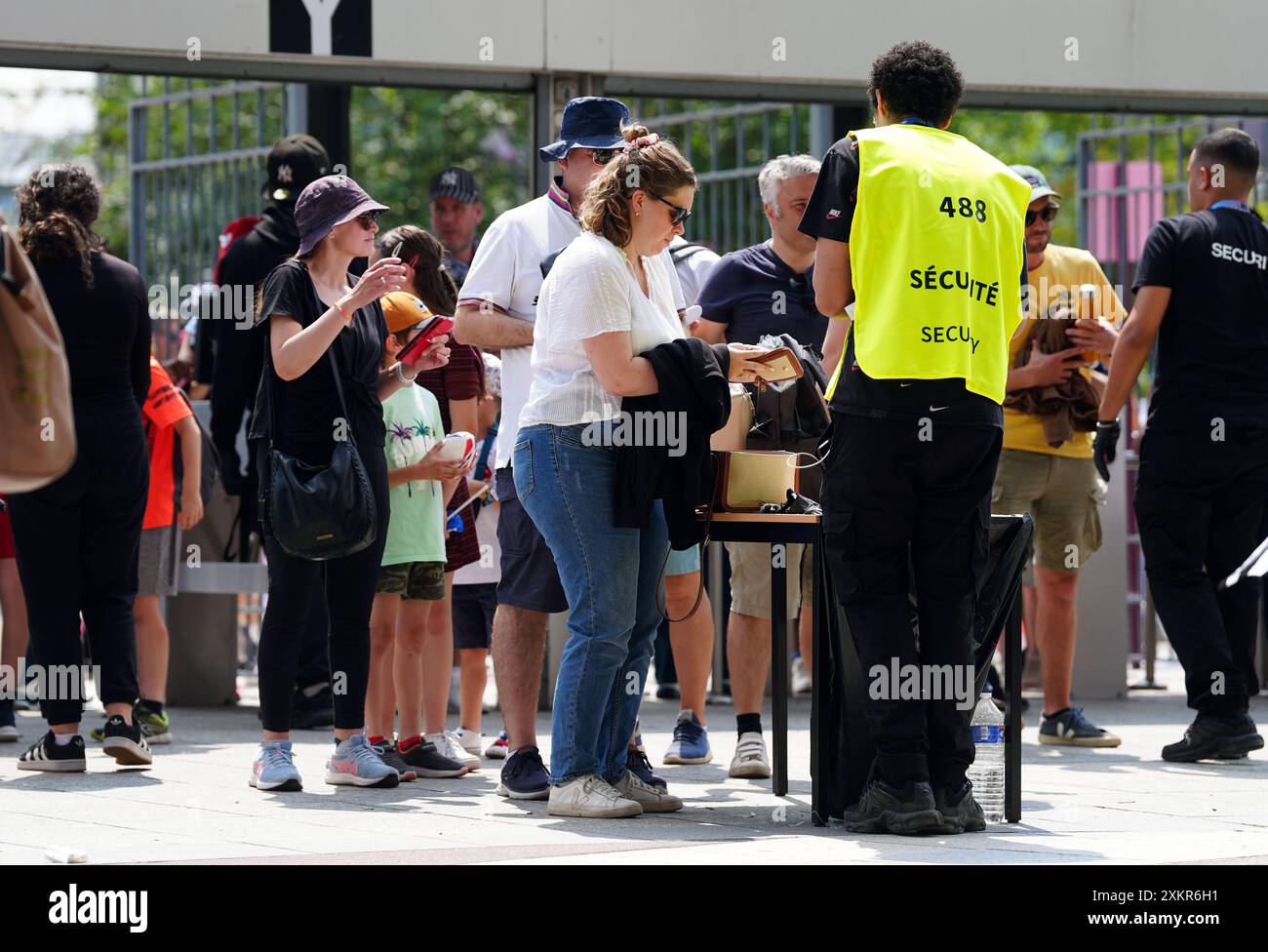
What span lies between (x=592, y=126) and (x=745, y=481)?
132cm

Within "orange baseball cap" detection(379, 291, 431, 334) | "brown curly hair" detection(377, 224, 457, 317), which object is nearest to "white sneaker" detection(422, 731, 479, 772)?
"orange baseball cap" detection(379, 291, 431, 334)

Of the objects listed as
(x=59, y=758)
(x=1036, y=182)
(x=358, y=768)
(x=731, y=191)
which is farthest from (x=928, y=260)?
(x=731, y=191)

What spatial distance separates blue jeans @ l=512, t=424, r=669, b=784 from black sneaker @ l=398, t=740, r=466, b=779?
103cm

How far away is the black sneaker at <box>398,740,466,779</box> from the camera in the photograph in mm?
6980

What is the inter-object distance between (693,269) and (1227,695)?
258cm

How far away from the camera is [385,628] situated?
22.8 feet

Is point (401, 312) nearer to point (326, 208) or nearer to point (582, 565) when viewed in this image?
point (326, 208)

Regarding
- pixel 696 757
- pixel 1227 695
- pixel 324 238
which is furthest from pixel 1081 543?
pixel 324 238

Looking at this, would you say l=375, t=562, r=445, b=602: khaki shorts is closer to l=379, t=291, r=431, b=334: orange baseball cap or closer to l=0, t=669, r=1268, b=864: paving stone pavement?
l=0, t=669, r=1268, b=864: paving stone pavement

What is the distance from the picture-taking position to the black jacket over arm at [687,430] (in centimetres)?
569

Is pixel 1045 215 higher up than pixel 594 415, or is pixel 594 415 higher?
pixel 1045 215

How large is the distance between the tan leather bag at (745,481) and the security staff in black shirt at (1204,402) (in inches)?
87.2

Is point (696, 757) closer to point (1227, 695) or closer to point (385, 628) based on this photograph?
point (385, 628)

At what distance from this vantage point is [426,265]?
754cm
